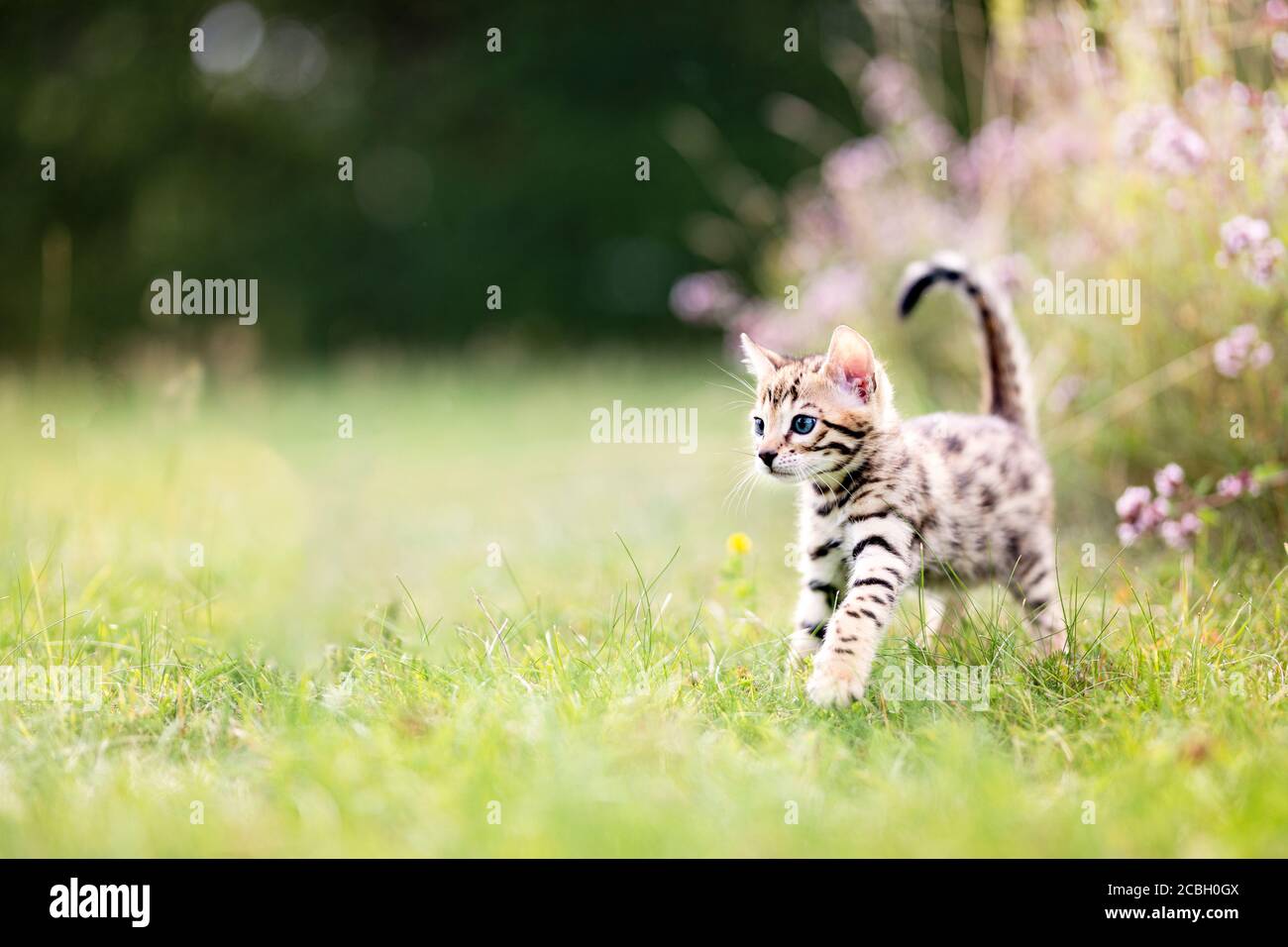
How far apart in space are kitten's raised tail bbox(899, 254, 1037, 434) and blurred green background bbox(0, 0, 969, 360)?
6.80 m

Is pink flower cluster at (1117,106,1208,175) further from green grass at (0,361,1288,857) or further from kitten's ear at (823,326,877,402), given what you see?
kitten's ear at (823,326,877,402)

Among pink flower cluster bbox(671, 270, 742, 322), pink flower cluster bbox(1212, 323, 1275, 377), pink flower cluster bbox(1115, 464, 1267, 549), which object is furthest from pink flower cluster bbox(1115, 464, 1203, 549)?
pink flower cluster bbox(671, 270, 742, 322)

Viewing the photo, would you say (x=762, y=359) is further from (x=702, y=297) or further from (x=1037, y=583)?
(x=702, y=297)

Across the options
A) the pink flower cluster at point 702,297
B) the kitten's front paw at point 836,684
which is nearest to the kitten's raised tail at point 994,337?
the kitten's front paw at point 836,684

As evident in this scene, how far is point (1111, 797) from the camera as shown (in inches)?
71.1

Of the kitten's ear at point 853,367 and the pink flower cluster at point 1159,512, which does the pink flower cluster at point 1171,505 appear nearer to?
the pink flower cluster at point 1159,512

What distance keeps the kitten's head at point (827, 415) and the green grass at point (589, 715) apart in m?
0.36

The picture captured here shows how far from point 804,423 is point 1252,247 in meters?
1.15

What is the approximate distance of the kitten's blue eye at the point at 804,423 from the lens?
2.51 metres

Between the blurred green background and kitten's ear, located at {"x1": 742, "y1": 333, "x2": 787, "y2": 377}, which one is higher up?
the blurred green background

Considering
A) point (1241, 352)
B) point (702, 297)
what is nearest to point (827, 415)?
point (1241, 352)

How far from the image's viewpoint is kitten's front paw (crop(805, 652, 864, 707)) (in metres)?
2.14

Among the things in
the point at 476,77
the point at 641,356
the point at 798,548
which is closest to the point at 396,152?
the point at 476,77
